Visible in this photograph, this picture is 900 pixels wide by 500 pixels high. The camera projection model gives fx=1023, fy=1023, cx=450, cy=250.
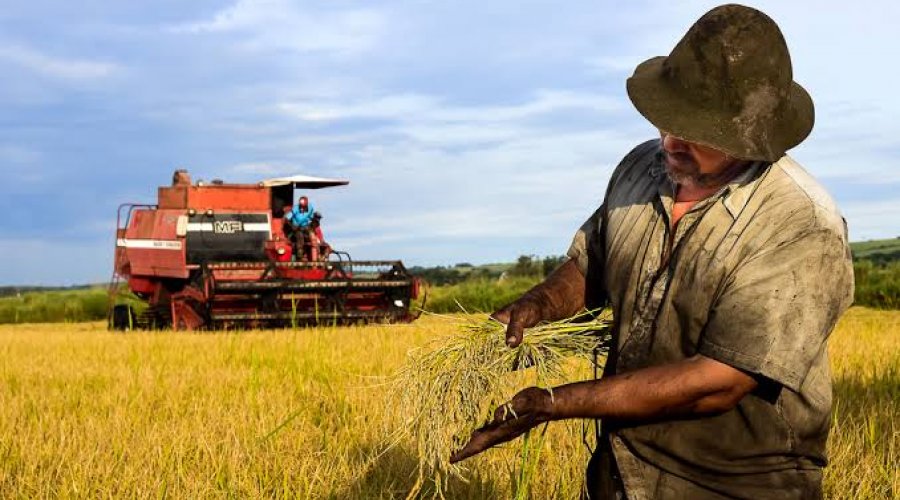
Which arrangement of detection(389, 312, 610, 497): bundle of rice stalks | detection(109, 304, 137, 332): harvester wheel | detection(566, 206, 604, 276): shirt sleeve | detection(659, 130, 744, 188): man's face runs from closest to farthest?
detection(659, 130, 744, 188): man's face → detection(389, 312, 610, 497): bundle of rice stalks → detection(566, 206, 604, 276): shirt sleeve → detection(109, 304, 137, 332): harvester wheel

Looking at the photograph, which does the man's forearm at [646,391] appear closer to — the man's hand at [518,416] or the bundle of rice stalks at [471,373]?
the man's hand at [518,416]

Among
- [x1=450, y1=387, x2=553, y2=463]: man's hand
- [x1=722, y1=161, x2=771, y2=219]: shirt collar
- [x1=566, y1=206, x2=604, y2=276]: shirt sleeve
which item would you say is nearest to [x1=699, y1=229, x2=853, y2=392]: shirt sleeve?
[x1=722, y1=161, x2=771, y2=219]: shirt collar

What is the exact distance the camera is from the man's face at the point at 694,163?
271cm

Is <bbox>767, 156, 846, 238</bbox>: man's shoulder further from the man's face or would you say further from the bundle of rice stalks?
the bundle of rice stalks

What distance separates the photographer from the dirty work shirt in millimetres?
2619

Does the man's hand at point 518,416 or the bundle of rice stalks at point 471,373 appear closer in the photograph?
the man's hand at point 518,416

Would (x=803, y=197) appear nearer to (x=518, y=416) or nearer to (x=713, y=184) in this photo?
(x=713, y=184)

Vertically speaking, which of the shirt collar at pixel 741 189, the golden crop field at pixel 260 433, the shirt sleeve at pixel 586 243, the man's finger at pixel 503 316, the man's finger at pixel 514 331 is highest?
the shirt collar at pixel 741 189

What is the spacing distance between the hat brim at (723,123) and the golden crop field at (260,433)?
1.31m

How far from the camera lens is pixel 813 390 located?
2842 millimetres

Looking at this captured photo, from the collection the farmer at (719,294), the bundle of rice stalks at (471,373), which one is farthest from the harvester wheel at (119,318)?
the farmer at (719,294)

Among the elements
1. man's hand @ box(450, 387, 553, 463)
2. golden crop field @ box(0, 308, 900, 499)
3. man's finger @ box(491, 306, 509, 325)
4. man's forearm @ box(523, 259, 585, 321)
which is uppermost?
man's forearm @ box(523, 259, 585, 321)

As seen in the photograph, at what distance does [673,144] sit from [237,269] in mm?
16416

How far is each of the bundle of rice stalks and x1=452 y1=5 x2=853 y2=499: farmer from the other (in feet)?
0.45
